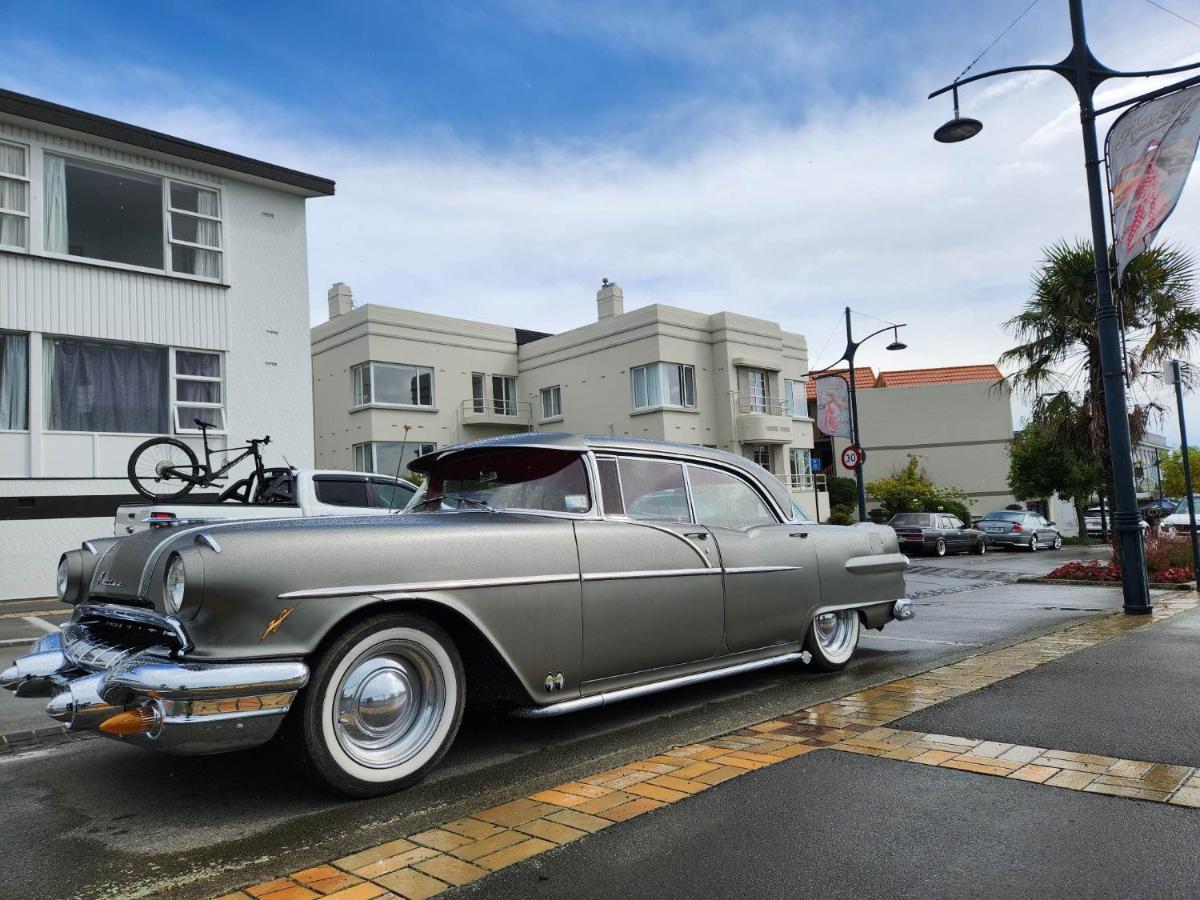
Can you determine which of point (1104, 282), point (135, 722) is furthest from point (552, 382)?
point (135, 722)

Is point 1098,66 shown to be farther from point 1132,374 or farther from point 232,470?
point 232,470

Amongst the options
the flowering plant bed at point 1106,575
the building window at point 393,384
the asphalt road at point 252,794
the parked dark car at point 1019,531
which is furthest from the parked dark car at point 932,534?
the asphalt road at point 252,794

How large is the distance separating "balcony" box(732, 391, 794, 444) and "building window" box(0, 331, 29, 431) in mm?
22875

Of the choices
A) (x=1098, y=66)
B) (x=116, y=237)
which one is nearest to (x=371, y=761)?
(x=1098, y=66)

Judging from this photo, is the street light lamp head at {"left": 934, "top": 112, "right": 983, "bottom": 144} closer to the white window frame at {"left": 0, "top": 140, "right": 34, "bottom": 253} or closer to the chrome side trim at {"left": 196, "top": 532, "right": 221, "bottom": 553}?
the chrome side trim at {"left": 196, "top": 532, "right": 221, "bottom": 553}

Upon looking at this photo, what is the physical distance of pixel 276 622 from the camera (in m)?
3.21

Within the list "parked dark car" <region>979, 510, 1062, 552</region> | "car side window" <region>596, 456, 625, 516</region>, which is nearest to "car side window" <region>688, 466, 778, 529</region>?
"car side window" <region>596, 456, 625, 516</region>

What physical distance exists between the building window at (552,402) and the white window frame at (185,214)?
1818cm

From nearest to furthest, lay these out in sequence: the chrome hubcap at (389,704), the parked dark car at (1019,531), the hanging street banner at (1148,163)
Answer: the chrome hubcap at (389,704), the hanging street banner at (1148,163), the parked dark car at (1019,531)

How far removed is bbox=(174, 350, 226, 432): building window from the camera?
1482 cm

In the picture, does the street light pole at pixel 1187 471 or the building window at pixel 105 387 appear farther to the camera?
the building window at pixel 105 387

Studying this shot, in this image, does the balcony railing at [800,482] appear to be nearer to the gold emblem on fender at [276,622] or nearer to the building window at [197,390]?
the building window at [197,390]

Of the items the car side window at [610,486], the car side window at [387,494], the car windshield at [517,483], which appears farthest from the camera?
the car side window at [387,494]

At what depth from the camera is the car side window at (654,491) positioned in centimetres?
475
